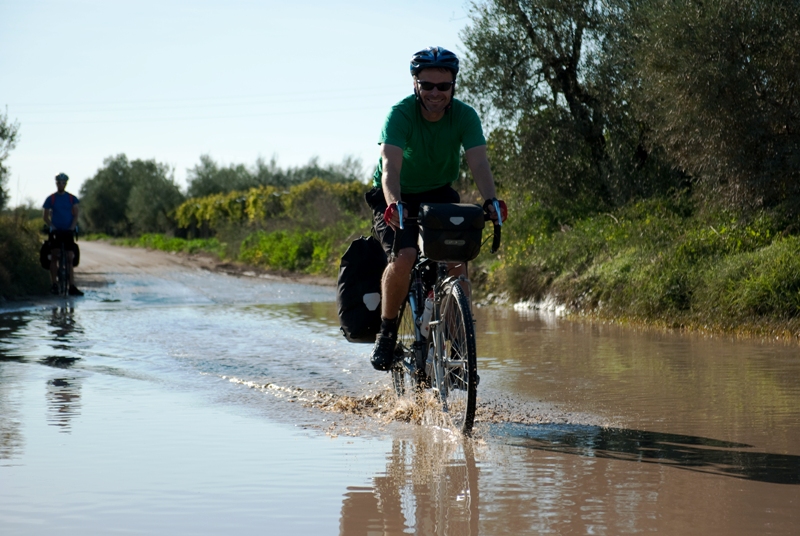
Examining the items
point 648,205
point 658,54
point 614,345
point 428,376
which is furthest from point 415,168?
point 648,205

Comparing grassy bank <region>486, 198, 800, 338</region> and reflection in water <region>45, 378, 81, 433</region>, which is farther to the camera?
grassy bank <region>486, 198, 800, 338</region>

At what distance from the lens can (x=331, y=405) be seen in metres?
6.36

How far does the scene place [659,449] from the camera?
4.79 m

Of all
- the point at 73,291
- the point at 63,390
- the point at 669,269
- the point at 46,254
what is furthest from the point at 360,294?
the point at 73,291

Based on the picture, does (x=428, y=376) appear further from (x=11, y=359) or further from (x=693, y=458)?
(x=11, y=359)

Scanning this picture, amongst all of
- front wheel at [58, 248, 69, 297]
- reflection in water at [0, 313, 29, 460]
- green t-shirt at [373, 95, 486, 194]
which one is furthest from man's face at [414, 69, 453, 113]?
front wheel at [58, 248, 69, 297]

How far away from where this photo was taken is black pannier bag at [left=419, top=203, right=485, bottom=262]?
A: 5.22 meters

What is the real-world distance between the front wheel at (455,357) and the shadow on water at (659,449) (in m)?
0.26

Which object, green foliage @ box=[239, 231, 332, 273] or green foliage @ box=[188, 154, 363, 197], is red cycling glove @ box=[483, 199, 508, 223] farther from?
green foliage @ box=[188, 154, 363, 197]

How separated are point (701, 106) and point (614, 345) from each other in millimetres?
4367

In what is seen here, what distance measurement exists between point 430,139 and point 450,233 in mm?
798

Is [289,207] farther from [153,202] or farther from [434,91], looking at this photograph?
[153,202]

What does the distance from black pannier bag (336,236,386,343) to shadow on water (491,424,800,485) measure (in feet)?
3.76

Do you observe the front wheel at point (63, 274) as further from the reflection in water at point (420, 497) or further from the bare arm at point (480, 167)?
the reflection in water at point (420, 497)
